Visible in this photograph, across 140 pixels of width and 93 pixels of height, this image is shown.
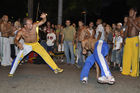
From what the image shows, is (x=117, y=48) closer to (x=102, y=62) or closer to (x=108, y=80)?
(x=102, y=62)

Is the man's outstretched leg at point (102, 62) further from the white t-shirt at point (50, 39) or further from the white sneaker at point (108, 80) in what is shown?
the white t-shirt at point (50, 39)

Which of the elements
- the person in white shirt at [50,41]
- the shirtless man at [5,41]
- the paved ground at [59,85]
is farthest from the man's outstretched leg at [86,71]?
the person in white shirt at [50,41]

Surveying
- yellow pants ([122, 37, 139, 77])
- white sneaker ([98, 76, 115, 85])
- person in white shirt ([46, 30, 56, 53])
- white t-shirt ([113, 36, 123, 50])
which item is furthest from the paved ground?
person in white shirt ([46, 30, 56, 53])

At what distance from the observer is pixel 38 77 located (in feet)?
22.5

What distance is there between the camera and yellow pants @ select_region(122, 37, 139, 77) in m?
7.43

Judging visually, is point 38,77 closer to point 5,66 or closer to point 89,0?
point 5,66

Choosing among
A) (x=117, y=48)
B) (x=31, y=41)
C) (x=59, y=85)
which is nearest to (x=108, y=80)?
(x=59, y=85)

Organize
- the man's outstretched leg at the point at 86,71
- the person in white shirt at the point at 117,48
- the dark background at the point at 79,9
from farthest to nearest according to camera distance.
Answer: the dark background at the point at 79,9 < the person in white shirt at the point at 117,48 < the man's outstretched leg at the point at 86,71

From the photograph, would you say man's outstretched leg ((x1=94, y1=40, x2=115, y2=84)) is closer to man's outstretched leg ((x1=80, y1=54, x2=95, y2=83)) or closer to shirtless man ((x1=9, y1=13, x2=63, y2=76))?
man's outstretched leg ((x1=80, y1=54, x2=95, y2=83))

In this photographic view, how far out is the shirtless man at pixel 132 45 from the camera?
7.39 metres

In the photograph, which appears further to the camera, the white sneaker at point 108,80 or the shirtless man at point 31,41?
the shirtless man at point 31,41

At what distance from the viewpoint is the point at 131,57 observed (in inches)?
300

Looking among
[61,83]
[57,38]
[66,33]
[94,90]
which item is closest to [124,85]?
[94,90]

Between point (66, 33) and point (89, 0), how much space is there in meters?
29.4
